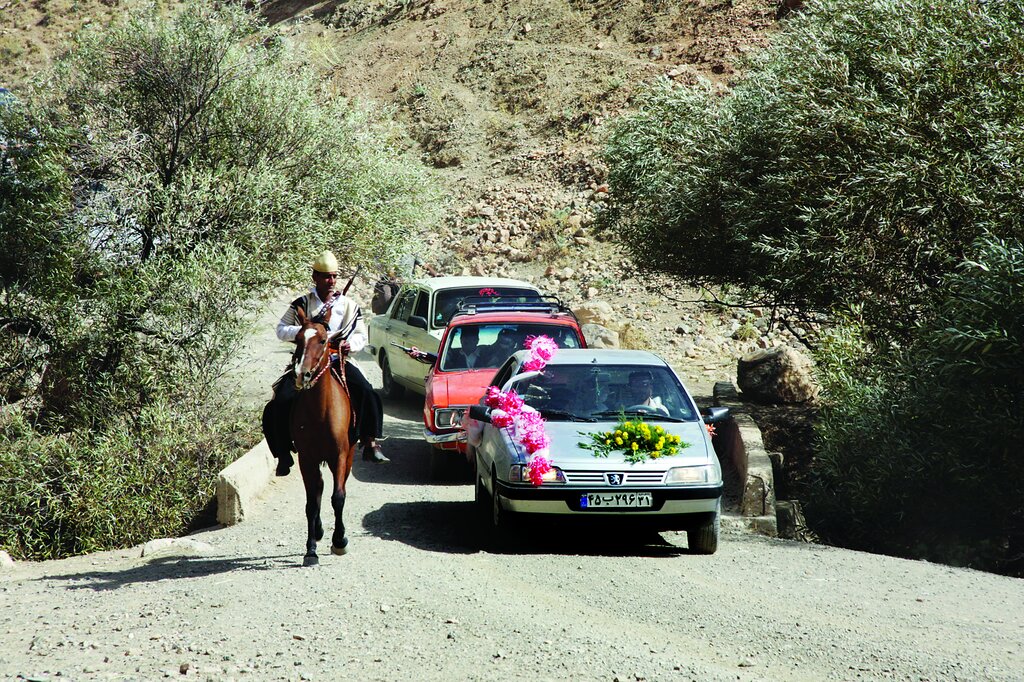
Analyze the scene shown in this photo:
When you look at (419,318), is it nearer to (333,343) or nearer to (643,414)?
(643,414)

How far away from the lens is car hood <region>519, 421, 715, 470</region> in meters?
8.05

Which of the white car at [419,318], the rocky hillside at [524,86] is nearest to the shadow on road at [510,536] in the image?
the white car at [419,318]

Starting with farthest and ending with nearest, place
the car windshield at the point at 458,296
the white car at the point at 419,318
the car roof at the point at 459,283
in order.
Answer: the car roof at the point at 459,283 → the car windshield at the point at 458,296 → the white car at the point at 419,318

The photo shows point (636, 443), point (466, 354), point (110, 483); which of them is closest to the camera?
point (636, 443)

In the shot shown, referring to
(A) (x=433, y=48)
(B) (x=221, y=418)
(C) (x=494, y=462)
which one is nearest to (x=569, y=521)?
(C) (x=494, y=462)

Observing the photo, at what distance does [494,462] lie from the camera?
28.0 feet

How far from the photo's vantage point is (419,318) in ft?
49.9

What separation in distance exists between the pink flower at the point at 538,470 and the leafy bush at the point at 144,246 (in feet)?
15.9

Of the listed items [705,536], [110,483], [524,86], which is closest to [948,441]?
[705,536]

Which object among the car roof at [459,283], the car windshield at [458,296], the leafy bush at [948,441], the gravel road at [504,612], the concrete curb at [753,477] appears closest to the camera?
the gravel road at [504,612]

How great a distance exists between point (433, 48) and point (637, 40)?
30.3 feet

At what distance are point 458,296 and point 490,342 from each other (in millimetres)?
3776

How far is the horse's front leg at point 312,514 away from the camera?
7.92 metres

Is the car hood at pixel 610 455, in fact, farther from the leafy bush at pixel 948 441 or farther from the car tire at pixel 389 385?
the car tire at pixel 389 385
